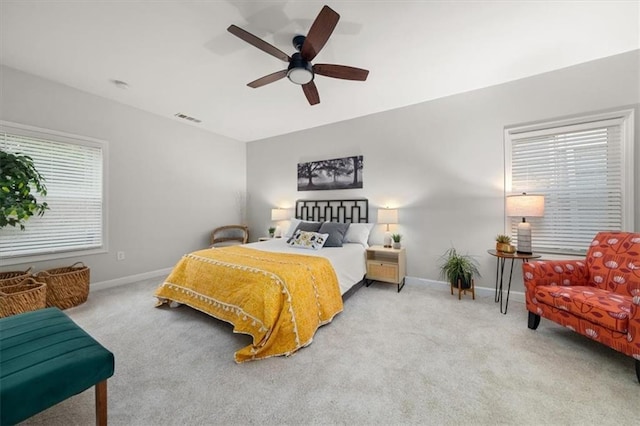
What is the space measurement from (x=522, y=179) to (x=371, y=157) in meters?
2.07

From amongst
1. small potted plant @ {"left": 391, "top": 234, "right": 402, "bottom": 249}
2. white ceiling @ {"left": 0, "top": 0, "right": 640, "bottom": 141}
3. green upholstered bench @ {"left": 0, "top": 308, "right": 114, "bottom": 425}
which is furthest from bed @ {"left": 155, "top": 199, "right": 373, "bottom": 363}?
white ceiling @ {"left": 0, "top": 0, "right": 640, "bottom": 141}

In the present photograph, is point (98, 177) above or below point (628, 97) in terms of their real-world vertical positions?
below

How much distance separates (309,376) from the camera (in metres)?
1.71

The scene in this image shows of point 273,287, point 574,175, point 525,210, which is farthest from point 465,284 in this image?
point 273,287

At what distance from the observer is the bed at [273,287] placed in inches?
78.5

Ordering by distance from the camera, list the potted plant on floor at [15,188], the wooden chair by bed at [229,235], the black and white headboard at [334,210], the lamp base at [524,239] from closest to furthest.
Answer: the potted plant on floor at [15,188] → the lamp base at [524,239] → the black and white headboard at [334,210] → the wooden chair by bed at [229,235]

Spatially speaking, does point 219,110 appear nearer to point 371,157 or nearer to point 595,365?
point 371,157

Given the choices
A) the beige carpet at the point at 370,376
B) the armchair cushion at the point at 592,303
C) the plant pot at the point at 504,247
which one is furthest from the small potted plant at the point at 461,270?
the armchair cushion at the point at 592,303

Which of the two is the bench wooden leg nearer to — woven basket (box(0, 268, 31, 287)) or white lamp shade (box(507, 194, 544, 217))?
woven basket (box(0, 268, 31, 287))

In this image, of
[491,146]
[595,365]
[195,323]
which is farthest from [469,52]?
[195,323]

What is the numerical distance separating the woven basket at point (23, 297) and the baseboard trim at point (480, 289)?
14.6 feet

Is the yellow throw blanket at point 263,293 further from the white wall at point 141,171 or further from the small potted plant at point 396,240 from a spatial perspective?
the white wall at point 141,171

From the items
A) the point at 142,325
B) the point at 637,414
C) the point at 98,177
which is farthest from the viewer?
the point at 98,177

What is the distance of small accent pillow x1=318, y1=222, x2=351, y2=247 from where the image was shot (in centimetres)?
352
